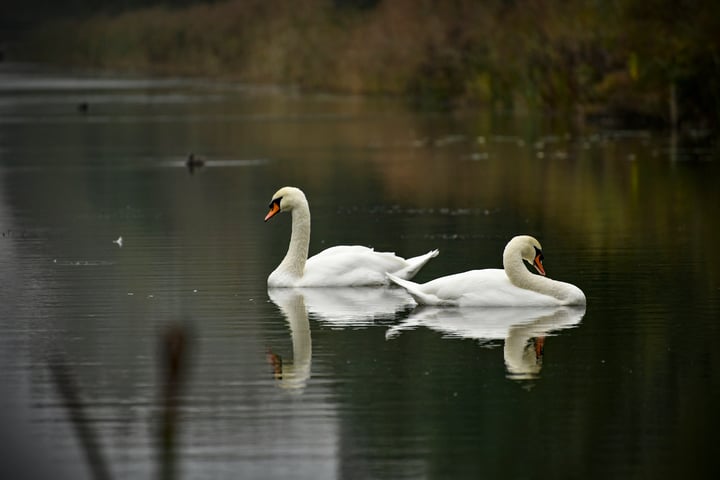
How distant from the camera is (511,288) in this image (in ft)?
43.0

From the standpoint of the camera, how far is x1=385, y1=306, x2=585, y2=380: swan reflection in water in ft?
36.9

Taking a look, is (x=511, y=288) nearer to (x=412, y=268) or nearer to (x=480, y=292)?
(x=480, y=292)

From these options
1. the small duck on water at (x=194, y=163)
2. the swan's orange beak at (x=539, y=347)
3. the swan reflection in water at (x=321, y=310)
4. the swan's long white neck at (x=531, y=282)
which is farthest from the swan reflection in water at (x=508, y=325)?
the small duck on water at (x=194, y=163)

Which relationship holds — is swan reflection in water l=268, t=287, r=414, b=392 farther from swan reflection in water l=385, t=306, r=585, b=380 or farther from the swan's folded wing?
swan reflection in water l=385, t=306, r=585, b=380

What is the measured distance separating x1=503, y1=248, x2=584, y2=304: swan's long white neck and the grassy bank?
86.2 feet

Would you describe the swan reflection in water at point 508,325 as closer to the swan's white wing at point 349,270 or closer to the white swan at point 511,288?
the white swan at point 511,288

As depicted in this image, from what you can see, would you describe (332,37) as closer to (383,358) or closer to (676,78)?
(676,78)

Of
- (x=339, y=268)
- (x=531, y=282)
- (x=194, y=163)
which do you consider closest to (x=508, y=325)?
(x=531, y=282)

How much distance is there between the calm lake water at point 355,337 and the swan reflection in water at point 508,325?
3 centimetres

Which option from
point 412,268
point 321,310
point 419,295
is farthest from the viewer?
point 412,268

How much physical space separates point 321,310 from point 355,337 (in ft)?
4.99

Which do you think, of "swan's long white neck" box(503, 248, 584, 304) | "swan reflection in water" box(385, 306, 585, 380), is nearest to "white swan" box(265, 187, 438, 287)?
"swan reflection in water" box(385, 306, 585, 380)

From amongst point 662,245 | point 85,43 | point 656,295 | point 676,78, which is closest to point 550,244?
point 662,245

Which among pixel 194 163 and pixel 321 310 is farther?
pixel 194 163
